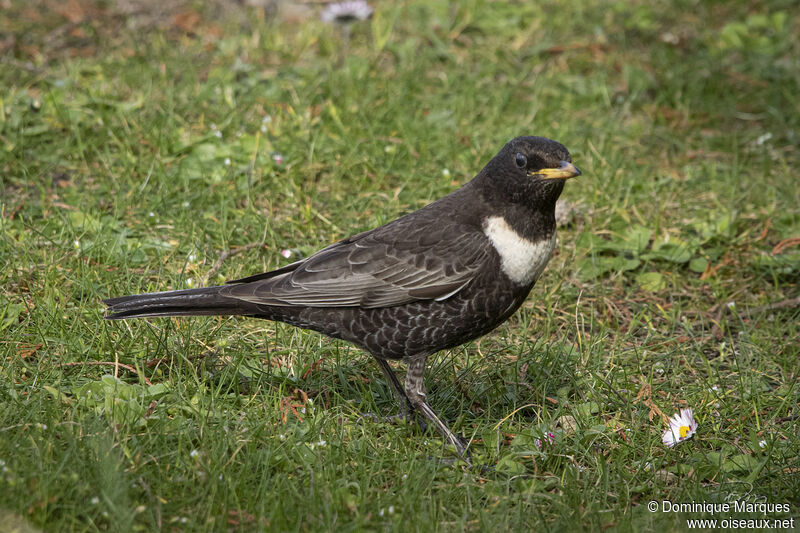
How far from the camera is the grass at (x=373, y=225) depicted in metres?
3.48

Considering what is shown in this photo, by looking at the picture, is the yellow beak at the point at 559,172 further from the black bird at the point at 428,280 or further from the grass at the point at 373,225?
the grass at the point at 373,225

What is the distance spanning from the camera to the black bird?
395cm

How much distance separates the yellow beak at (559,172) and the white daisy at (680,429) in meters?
1.21

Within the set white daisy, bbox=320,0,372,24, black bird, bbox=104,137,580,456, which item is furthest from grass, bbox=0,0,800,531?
black bird, bbox=104,137,580,456

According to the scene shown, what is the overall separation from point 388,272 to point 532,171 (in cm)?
79

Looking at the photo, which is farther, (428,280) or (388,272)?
(388,272)

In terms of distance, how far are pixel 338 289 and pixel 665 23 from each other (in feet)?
17.6

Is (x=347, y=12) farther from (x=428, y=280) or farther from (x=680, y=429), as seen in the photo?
(x=680, y=429)

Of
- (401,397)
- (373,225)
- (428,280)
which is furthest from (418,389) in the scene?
(373,225)

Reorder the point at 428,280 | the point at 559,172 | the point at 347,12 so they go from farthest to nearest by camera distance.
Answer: the point at 347,12
the point at 428,280
the point at 559,172

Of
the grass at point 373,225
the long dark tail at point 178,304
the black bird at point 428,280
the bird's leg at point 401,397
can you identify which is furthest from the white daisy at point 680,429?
the long dark tail at point 178,304

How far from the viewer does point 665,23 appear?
321 inches

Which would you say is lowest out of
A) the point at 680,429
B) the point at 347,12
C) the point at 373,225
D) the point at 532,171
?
the point at 680,429

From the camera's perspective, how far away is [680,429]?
402cm
